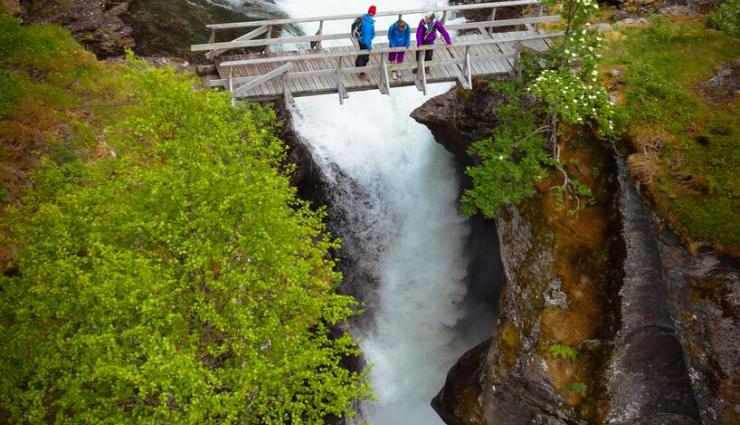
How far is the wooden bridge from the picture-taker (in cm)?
2152

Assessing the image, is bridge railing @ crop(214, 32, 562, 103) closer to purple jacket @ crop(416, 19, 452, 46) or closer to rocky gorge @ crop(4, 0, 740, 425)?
purple jacket @ crop(416, 19, 452, 46)

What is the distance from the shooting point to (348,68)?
2181cm

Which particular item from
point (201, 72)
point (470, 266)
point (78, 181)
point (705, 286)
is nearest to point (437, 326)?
point (470, 266)

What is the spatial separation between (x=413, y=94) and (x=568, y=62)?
27.1ft

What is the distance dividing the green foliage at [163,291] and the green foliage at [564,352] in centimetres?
770

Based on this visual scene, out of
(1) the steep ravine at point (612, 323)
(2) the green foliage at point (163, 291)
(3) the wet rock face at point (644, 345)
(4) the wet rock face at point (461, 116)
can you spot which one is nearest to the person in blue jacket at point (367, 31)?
(4) the wet rock face at point (461, 116)

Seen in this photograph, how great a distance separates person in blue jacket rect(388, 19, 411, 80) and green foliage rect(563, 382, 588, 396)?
37.4 feet

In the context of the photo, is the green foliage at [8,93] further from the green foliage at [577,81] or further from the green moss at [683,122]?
the green moss at [683,122]

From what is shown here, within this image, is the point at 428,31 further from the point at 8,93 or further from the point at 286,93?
the point at 8,93

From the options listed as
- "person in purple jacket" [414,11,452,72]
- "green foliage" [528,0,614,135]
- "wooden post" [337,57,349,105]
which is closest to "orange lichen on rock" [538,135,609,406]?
"green foliage" [528,0,614,135]

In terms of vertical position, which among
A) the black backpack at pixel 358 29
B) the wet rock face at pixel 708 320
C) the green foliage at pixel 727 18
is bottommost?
the wet rock face at pixel 708 320

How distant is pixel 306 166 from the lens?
25797 millimetres

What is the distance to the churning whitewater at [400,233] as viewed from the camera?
25047 mm

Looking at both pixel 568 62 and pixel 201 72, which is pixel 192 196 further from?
pixel 568 62
